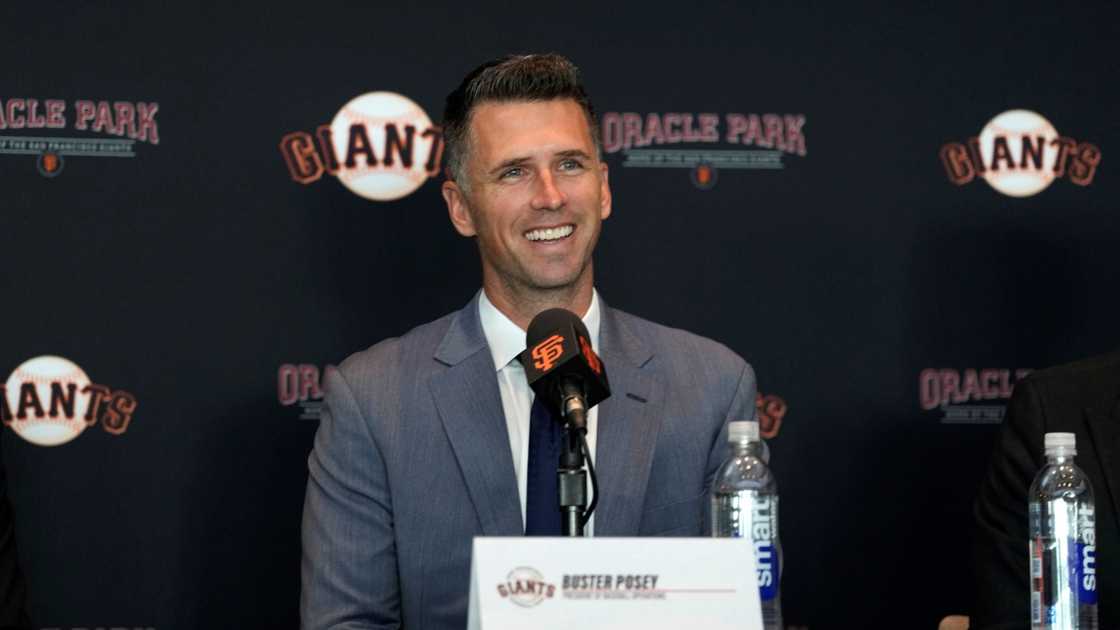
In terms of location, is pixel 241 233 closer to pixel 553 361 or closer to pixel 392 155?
pixel 392 155

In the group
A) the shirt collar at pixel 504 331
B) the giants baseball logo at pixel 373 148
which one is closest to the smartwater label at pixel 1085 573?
the shirt collar at pixel 504 331

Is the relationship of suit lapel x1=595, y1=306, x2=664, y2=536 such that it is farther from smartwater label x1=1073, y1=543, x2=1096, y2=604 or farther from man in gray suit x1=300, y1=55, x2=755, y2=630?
smartwater label x1=1073, y1=543, x2=1096, y2=604

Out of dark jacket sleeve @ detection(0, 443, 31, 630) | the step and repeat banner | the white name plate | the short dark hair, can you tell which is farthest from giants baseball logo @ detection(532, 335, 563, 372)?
the step and repeat banner

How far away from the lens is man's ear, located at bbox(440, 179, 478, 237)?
2.97 meters

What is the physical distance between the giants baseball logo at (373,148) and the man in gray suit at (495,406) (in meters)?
0.49

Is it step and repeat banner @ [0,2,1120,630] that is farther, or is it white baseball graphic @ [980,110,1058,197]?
white baseball graphic @ [980,110,1058,197]

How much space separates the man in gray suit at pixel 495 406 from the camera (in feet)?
8.95

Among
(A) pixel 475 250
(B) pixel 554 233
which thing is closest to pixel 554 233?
(B) pixel 554 233

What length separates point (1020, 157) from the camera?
363cm

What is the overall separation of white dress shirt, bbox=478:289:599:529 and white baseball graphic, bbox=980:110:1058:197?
3.85 feet

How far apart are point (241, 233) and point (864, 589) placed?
5.35 feet

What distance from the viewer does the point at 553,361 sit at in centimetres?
193

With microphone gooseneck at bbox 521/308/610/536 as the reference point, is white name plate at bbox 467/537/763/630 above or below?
below

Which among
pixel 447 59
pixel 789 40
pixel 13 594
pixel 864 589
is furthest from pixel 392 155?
pixel 864 589
